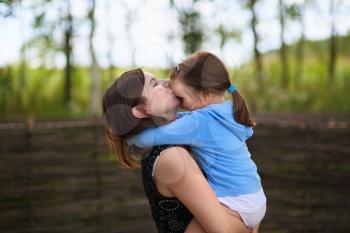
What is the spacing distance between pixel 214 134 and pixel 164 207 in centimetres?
29

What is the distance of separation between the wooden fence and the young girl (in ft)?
9.53

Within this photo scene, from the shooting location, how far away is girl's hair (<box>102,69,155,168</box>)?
6.00 feet

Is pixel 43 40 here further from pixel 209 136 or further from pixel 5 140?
pixel 209 136

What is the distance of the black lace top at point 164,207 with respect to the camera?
1.85 meters

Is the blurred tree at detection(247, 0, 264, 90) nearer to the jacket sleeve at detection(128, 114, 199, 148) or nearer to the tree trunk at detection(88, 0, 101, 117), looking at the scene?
the tree trunk at detection(88, 0, 101, 117)

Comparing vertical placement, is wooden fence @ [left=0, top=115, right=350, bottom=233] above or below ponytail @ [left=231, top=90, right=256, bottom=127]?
below

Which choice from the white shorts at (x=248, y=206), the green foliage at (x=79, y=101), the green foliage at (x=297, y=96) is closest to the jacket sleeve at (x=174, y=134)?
the white shorts at (x=248, y=206)

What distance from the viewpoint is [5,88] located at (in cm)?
868

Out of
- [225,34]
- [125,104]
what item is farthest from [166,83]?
[225,34]

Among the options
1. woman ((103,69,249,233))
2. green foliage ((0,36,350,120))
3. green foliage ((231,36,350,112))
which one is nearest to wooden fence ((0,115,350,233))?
woman ((103,69,249,233))

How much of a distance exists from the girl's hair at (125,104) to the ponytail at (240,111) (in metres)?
0.29

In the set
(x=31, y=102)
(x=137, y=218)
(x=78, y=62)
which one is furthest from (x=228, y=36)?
(x=137, y=218)

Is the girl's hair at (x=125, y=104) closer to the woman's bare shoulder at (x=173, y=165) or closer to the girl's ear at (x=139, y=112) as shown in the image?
the girl's ear at (x=139, y=112)

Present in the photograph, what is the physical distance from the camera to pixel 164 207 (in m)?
1.87
